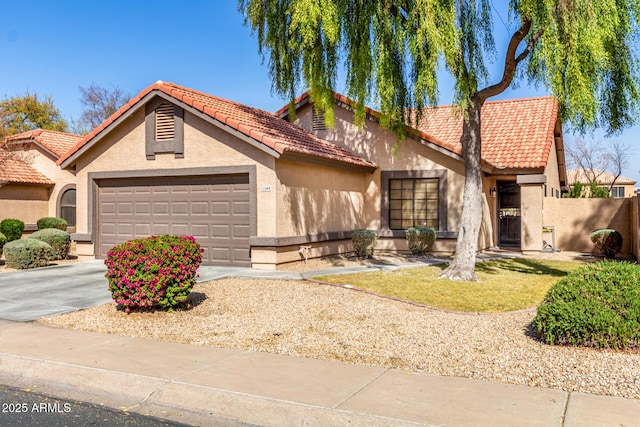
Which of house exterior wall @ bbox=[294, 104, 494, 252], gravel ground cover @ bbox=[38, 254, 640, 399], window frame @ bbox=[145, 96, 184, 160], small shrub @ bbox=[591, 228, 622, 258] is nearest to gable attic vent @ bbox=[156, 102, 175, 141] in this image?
window frame @ bbox=[145, 96, 184, 160]

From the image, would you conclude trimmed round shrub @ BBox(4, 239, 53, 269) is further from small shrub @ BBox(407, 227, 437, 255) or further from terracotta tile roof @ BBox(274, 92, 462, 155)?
small shrub @ BBox(407, 227, 437, 255)

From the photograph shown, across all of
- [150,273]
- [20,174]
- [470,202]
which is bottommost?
[150,273]

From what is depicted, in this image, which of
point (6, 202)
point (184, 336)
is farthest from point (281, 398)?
point (6, 202)

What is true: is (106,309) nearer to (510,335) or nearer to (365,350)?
(365,350)

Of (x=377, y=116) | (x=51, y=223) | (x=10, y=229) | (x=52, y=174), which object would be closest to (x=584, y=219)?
(x=377, y=116)

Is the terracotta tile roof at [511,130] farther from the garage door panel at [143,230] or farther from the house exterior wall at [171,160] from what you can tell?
the garage door panel at [143,230]

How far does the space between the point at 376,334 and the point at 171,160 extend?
9.63 metres

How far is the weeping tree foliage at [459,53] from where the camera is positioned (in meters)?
10.3

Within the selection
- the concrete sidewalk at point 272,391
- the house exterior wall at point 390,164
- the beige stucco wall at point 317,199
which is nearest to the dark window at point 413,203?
the house exterior wall at point 390,164

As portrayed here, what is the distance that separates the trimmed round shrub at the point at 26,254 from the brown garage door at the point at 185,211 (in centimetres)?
182

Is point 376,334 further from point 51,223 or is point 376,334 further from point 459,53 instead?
point 51,223

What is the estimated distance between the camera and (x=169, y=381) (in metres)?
5.43

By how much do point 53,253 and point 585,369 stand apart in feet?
49.5

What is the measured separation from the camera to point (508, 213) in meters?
23.1
